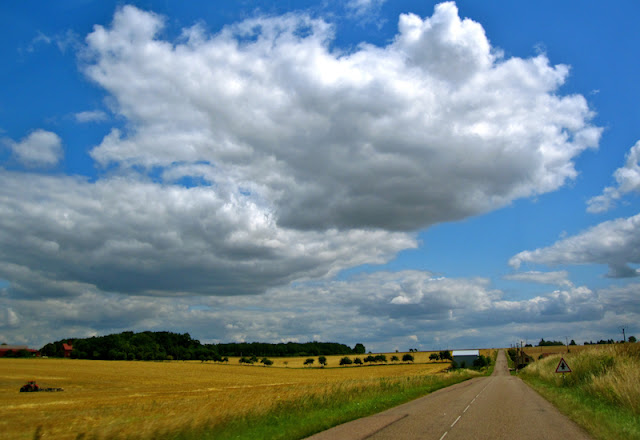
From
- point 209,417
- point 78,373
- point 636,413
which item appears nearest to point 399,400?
point 636,413

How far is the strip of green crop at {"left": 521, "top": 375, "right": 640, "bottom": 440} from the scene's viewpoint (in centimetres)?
1518

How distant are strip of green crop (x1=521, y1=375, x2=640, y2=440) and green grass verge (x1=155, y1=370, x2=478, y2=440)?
8.96m

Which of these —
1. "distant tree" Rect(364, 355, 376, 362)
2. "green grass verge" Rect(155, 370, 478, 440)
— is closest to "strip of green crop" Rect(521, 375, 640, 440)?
"green grass verge" Rect(155, 370, 478, 440)

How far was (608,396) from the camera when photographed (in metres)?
24.0

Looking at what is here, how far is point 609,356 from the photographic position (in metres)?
32.5

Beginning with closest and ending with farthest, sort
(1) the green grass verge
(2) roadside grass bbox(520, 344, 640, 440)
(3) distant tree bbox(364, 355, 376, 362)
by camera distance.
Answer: (1) the green grass verge < (2) roadside grass bbox(520, 344, 640, 440) < (3) distant tree bbox(364, 355, 376, 362)

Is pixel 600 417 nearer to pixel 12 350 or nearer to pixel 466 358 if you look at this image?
pixel 466 358

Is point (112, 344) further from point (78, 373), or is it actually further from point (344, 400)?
point (344, 400)

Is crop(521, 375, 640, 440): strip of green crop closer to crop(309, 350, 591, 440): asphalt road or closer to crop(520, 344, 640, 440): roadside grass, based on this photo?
crop(520, 344, 640, 440): roadside grass

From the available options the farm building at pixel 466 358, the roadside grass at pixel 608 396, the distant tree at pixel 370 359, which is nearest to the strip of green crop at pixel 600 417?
the roadside grass at pixel 608 396

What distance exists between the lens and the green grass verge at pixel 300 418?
16000 millimetres

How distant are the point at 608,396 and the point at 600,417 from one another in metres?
5.94

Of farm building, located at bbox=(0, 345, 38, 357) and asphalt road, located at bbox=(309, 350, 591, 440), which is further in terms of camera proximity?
farm building, located at bbox=(0, 345, 38, 357)

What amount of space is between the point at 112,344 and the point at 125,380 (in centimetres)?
8619
